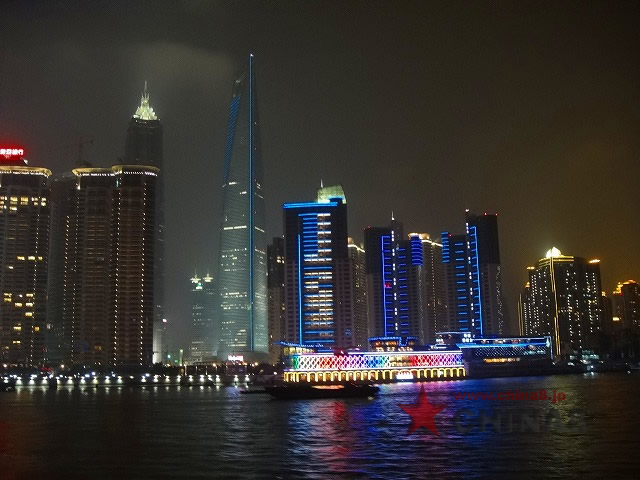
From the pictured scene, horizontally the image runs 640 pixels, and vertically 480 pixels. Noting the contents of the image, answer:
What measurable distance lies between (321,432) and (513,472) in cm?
2493

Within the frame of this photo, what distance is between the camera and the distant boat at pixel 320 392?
128250 millimetres

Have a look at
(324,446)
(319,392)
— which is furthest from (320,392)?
(324,446)

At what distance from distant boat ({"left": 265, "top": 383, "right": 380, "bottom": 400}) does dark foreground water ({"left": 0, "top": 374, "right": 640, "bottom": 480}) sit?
46.9 m

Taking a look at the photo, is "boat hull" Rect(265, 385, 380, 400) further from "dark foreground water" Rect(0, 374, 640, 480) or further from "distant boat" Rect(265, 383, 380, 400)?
"dark foreground water" Rect(0, 374, 640, 480)

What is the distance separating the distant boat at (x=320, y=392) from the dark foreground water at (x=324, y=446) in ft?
154

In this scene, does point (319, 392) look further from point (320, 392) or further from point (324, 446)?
point (324, 446)

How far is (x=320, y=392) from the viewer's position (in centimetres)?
13325

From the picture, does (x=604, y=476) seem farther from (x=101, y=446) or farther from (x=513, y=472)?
(x=101, y=446)

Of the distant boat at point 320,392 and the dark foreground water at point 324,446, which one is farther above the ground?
the dark foreground water at point 324,446

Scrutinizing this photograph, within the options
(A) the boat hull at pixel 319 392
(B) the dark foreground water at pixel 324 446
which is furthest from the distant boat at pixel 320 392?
(B) the dark foreground water at pixel 324 446

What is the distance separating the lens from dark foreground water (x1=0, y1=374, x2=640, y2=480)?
1533 inches

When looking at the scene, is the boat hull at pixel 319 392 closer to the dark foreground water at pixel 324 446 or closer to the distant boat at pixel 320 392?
the distant boat at pixel 320 392

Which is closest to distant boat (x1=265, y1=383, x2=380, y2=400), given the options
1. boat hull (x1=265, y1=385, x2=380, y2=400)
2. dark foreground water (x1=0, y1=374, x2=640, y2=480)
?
boat hull (x1=265, y1=385, x2=380, y2=400)

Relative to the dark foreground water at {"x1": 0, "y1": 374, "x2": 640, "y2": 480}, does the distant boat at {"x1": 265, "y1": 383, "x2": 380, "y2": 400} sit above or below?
below
